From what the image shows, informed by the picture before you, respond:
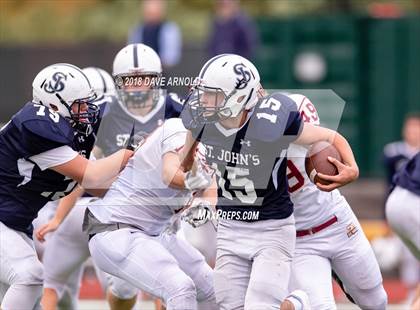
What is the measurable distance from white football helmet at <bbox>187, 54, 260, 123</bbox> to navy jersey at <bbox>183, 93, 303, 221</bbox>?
8 cm

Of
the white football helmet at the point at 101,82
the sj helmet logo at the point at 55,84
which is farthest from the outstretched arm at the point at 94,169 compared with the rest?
the white football helmet at the point at 101,82

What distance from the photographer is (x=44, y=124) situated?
5.99 m

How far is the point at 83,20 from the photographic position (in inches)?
517

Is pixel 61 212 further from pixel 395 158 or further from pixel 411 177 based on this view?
pixel 395 158

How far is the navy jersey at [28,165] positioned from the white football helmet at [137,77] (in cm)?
64

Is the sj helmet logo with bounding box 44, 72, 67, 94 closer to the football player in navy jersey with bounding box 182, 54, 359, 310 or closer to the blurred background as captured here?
the football player in navy jersey with bounding box 182, 54, 359, 310

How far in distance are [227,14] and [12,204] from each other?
17.9 ft

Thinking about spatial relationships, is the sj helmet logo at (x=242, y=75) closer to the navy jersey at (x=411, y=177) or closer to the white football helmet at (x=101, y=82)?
the white football helmet at (x=101, y=82)

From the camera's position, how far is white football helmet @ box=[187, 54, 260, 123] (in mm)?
5859

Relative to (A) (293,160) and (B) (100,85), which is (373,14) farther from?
(A) (293,160)

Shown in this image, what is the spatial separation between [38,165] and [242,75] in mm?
1132

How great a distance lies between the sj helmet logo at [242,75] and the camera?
19.3ft

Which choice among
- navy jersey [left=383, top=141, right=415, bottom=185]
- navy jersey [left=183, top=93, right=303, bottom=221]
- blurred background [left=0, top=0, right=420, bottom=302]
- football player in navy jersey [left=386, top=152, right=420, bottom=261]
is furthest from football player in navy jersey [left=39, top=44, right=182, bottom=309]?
blurred background [left=0, top=0, right=420, bottom=302]

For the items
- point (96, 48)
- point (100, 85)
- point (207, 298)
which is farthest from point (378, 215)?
point (207, 298)
